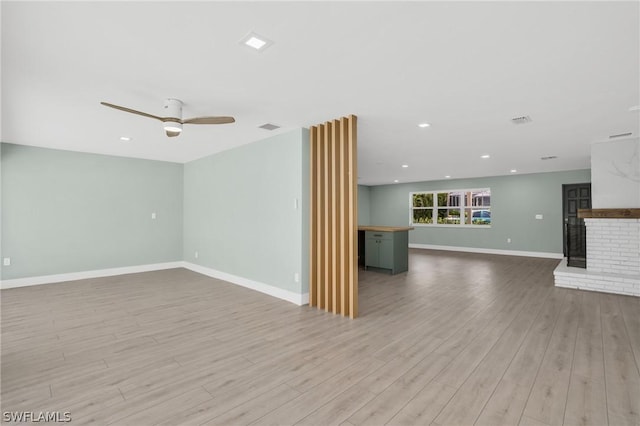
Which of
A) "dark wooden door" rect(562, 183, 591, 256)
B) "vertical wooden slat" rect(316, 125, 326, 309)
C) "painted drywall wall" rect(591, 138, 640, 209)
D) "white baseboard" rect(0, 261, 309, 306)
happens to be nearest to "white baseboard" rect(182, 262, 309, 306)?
"white baseboard" rect(0, 261, 309, 306)

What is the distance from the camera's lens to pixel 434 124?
13.5 ft

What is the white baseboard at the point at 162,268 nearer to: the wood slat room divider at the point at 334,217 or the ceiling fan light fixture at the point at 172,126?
the wood slat room divider at the point at 334,217

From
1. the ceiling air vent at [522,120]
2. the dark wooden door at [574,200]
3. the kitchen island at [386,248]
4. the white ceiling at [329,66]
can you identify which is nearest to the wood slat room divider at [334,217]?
the white ceiling at [329,66]

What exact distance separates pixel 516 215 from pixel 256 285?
26.7 feet

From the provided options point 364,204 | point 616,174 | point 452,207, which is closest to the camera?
point 616,174

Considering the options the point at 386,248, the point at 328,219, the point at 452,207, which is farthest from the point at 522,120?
the point at 452,207

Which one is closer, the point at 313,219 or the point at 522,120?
the point at 522,120

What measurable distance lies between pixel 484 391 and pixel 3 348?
423cm

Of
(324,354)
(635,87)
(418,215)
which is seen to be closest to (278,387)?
(324,354)

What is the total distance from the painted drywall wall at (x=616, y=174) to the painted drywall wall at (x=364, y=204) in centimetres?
764

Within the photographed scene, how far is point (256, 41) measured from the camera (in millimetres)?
2096

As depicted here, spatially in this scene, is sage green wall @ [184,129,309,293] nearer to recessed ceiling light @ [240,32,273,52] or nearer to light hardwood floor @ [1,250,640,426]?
light hardwood floor @ [1,250,640,426]

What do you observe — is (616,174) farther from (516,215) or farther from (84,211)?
(84,211)

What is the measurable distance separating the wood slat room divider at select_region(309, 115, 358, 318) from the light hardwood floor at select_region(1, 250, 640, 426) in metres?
0.31
